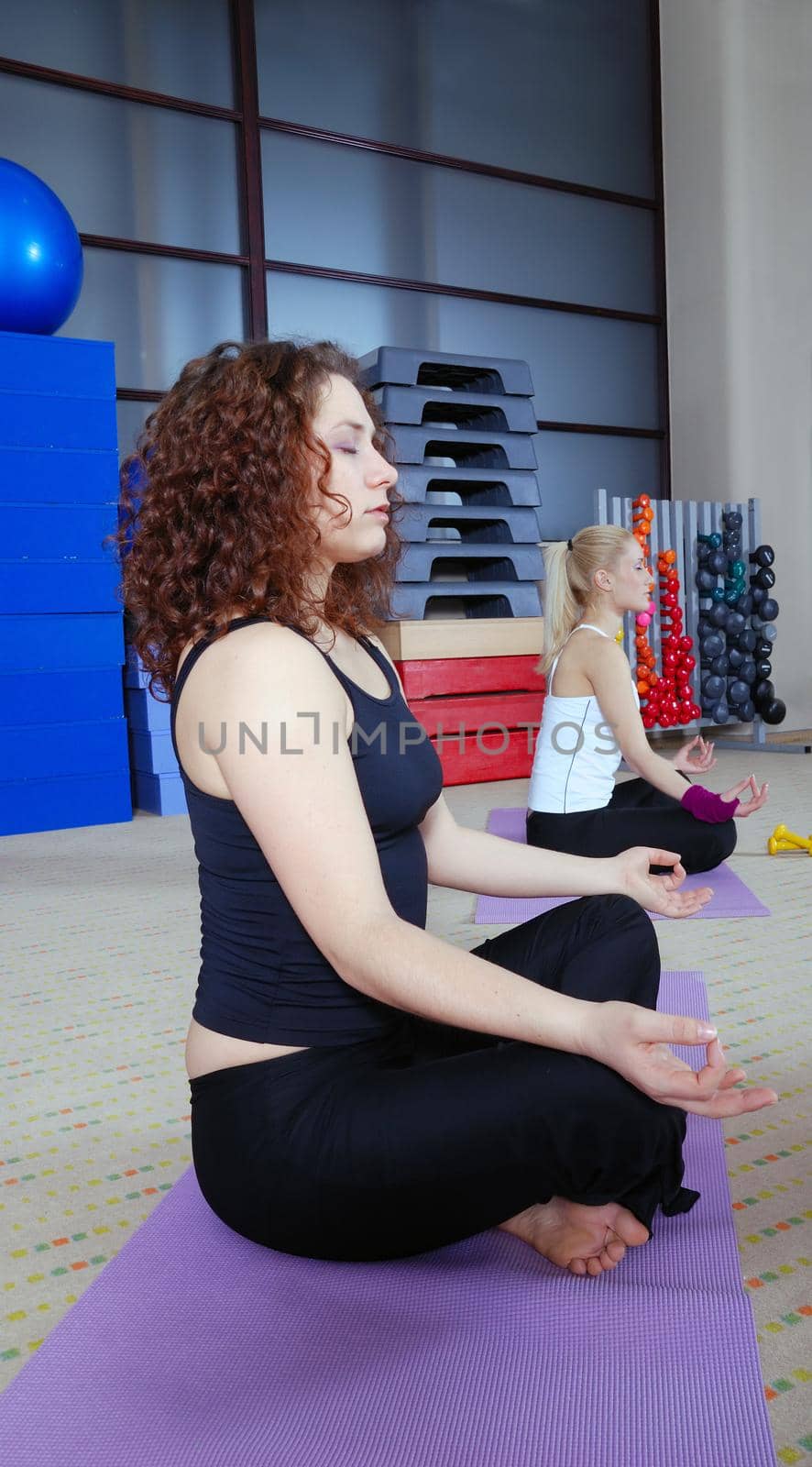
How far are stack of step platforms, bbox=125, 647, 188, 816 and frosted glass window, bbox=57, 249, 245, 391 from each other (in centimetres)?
126

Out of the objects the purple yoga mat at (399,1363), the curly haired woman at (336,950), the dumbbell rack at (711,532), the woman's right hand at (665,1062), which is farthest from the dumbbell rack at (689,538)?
the woman's right hand at (665,1062)

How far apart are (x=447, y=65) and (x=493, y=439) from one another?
2000 millimetres

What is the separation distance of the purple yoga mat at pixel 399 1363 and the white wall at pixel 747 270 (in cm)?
514

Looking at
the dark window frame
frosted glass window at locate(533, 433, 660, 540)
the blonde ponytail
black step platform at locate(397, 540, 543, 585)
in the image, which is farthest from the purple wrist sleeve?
frosted glass window at locate(533, 433, 660, 540)

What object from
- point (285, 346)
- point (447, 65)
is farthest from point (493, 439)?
point (285, 346)

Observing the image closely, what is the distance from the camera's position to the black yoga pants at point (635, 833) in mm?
2717

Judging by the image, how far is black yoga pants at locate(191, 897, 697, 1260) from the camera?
0.95 m

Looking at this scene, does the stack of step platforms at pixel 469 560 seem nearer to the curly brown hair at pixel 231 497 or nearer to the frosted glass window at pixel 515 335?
the frosted glass window at pixel 515 335

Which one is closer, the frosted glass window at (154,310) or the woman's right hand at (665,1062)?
the woman's right hand at (665,1062)

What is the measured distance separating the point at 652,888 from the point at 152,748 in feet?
10.0

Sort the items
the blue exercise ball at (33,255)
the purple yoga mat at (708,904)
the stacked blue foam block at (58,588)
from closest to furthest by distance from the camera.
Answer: the purple yoga mat at (708,904), the blue exercise ball at (33,255), the stacked blue foam block at (58,588)

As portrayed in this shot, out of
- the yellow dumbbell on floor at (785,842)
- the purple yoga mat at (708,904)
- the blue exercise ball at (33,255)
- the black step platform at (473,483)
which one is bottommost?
the purple yoga mat at (708,904)

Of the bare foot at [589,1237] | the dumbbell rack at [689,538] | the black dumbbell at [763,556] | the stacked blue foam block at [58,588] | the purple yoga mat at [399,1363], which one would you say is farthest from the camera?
the black dumbbell at [763,556]

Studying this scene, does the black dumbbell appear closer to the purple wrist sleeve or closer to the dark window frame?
the dark window frame
